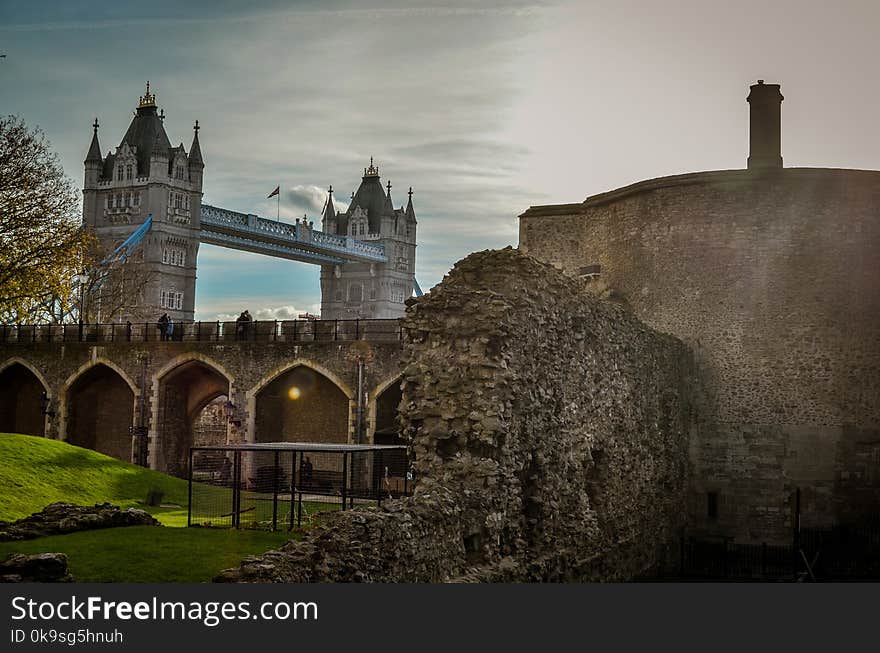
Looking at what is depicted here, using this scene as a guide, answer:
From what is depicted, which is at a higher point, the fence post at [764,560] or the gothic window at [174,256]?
the gothic window at [174,256]

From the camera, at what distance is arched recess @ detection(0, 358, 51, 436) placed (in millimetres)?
38781

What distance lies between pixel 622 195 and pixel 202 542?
11.4m

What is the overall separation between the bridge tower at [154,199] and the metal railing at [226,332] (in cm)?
5369

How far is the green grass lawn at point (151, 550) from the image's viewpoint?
1315cm

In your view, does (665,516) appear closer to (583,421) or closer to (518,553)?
(583,421)

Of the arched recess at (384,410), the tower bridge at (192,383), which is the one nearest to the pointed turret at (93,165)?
the tower bridge at (192,383)

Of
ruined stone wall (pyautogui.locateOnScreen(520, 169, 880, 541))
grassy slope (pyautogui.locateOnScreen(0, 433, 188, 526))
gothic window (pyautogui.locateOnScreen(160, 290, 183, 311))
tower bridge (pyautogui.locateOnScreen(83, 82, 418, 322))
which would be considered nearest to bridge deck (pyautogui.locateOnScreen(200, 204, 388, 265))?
tower bridge (pyautogui.locateOnScreen(83, 82, 418, 322))

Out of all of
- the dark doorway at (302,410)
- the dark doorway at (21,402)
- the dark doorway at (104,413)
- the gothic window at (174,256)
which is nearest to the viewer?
the dark doorway at (302,410)

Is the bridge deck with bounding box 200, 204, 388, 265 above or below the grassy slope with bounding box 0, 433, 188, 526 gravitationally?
above

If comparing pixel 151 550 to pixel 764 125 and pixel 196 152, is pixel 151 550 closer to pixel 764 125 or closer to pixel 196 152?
pixel 764 125

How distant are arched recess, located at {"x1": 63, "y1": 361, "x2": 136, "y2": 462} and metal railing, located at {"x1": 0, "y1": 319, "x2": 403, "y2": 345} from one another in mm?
1610

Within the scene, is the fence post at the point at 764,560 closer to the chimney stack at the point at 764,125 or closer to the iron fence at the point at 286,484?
the iron fence at the point at 286,484

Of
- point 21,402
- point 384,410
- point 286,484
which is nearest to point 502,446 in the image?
point 384,410

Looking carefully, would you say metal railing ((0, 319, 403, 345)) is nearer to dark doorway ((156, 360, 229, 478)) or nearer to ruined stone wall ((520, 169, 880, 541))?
dark doorway ((156, 360, 229, 478))
